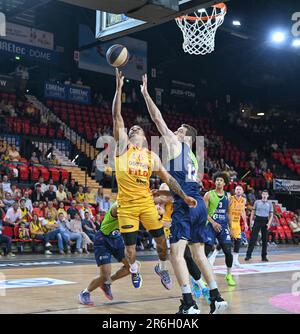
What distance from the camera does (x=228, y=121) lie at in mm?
30234

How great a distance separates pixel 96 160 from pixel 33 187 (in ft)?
15.1

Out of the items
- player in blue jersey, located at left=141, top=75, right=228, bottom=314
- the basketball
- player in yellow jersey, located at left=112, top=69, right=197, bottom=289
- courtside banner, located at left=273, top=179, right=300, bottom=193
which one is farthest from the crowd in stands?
courtside banner, located at left=273, top=179, right=300, bottom=193

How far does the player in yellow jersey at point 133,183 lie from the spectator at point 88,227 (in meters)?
8.66

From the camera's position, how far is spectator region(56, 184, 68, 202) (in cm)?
1494

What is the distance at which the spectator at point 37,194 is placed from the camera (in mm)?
14719

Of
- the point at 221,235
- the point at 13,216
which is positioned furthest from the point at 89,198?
the point at 221,235

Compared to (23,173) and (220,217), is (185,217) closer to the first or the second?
(220,217)

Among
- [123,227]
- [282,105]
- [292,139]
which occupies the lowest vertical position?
[123,227]

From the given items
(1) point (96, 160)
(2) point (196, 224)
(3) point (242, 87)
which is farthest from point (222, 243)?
(3) point (242, 87)

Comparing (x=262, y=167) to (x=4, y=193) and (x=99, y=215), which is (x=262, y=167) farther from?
(x=4, y=193)

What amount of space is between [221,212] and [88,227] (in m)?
7.13

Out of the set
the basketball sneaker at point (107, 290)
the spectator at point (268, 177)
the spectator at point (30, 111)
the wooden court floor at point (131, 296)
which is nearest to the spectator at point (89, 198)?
the spectator at point (30, 111)

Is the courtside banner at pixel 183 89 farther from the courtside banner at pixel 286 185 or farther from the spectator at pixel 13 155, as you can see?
the spectator at pixel 13 155

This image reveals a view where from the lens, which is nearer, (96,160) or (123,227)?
(123,227)
